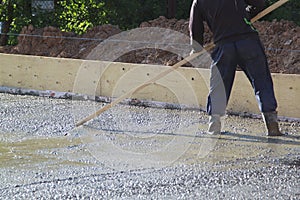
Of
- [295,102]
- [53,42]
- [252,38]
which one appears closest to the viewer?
[252,38]

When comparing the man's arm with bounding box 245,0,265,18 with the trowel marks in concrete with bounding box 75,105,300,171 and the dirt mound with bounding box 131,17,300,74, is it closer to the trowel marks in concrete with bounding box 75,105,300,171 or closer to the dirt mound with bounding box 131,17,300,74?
the trowel marks in concrete with bounding box 75,105,300,171

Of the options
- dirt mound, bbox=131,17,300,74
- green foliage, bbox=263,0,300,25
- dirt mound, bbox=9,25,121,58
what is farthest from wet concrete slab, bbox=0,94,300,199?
green foliage, bbox=263,0,300,25

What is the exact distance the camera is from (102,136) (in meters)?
7.74

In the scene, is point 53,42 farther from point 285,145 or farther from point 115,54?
point 285,145

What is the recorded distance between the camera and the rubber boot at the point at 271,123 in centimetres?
741

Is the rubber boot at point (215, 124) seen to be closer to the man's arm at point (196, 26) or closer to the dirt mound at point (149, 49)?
the man's arm at point (196, 26)

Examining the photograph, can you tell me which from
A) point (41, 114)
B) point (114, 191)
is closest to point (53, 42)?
point (41, 114)

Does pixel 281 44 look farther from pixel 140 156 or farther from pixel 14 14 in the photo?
pixel 14 14

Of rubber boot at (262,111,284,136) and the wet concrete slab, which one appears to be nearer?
the wet concrete slab

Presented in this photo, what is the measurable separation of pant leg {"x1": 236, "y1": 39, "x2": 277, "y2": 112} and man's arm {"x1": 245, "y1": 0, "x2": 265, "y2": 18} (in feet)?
1.18

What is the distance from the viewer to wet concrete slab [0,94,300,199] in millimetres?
5523

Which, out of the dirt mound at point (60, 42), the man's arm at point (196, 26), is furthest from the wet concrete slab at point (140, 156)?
the dirt mound at point (60, 42)

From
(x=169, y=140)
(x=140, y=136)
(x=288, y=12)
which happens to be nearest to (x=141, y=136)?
(x=140, y=136)

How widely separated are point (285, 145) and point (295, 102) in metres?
1.33
